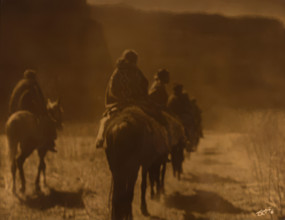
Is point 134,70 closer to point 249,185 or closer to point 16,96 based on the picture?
point 16,96

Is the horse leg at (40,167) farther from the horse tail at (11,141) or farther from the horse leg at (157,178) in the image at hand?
the horse leg at (157,178)

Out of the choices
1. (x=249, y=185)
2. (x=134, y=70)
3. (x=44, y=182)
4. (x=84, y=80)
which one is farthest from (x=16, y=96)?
(x=249, y=185)

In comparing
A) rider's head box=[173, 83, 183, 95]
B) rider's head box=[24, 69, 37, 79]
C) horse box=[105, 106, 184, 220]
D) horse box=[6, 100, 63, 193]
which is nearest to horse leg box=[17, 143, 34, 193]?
horse box=[6, 100, 63, 193]

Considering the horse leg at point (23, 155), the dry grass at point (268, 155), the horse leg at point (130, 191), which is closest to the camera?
the horse leg at point (130, 191)

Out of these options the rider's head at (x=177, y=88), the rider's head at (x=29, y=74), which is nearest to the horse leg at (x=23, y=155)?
the rider's head at (x=29, y=74)

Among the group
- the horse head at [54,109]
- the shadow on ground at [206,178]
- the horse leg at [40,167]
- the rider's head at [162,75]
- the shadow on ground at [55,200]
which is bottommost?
the shadow on ground at [55,200]

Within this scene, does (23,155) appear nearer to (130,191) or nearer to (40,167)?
(40,167)

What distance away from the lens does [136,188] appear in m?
2.96

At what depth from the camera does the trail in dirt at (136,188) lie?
2936mm

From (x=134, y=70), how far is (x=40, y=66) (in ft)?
2.89

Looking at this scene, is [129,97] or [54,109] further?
[54,109]

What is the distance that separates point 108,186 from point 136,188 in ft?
0.83

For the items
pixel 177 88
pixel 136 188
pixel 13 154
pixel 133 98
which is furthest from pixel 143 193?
pixel 13 154

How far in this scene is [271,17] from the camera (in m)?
3.31
